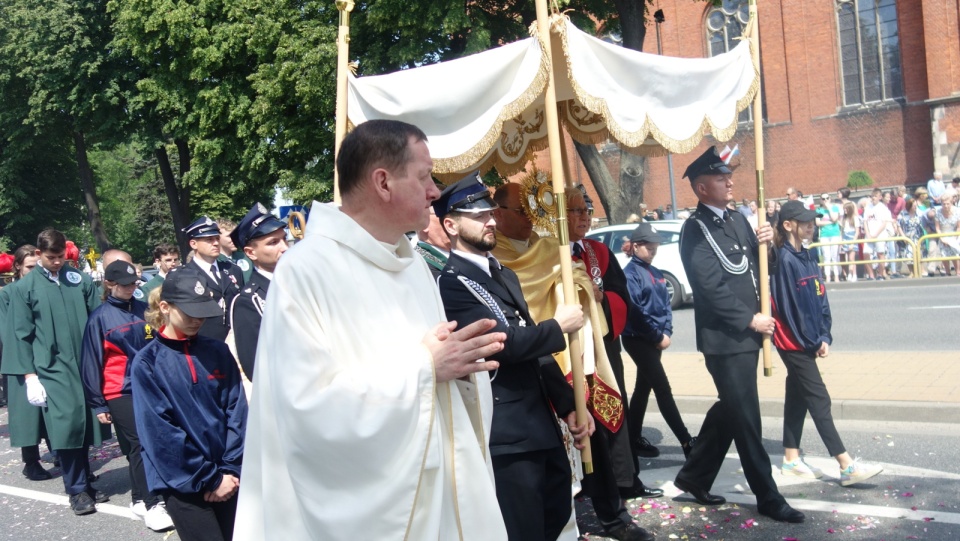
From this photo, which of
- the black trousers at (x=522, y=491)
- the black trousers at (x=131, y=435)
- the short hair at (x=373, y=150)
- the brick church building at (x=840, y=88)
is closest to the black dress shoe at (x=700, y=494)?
the black trousers at (x=522, y=491)

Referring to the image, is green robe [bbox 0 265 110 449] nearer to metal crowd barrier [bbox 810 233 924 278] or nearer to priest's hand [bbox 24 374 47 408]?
priest's hand [bbox 24 374 47 408]

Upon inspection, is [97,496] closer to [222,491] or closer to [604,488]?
[222,491]

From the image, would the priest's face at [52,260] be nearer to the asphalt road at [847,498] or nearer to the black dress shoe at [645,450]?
the asphalt road at [847,498]

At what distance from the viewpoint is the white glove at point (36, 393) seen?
777 cm

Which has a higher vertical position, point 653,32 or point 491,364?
point 653,32

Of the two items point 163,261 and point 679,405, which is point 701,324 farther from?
point 163,261

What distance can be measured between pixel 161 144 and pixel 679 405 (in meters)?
26.2

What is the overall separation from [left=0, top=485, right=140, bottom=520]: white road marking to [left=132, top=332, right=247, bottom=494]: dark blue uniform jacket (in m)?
3.36

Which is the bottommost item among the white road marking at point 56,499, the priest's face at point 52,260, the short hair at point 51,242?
the white road marking at point 56,499

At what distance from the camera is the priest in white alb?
238cm

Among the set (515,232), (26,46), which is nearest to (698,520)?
(515,232)

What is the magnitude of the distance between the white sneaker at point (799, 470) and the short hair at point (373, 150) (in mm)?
4719

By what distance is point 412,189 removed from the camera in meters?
2.67

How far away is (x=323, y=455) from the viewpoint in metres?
2.38
